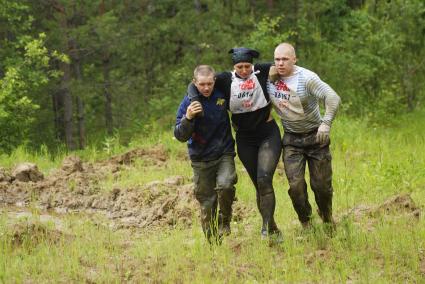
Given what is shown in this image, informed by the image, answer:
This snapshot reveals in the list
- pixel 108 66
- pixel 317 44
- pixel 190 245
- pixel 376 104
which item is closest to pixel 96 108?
pixel 108 66

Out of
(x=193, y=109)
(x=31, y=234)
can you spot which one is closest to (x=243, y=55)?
(x=193, y=109)

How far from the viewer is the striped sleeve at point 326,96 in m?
6.90

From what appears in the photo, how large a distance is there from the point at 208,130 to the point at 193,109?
0.44 metres

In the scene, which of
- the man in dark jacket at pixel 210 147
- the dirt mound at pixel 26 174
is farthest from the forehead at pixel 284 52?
the dirt mound at pixel 26 174

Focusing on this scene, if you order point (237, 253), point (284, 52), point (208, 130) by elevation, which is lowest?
point (237, 253)

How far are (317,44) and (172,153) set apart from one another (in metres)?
9.43

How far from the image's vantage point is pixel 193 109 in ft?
22.2

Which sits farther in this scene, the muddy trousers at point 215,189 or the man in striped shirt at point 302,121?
the muddy trousers at point 215,189

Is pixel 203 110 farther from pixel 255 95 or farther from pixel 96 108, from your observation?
pixel 96 108

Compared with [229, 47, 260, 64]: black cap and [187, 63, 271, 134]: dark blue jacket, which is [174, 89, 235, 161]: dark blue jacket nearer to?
[187, 63, 271, 134]: dark blue jacket

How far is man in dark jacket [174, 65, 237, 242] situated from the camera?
6969 mm

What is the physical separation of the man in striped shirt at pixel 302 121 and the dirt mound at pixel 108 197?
2.02m

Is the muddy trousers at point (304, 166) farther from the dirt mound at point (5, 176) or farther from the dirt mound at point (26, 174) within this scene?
the dirt mound at point (5, 176)

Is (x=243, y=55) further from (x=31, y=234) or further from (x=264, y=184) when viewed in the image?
(x=31, y=234)
